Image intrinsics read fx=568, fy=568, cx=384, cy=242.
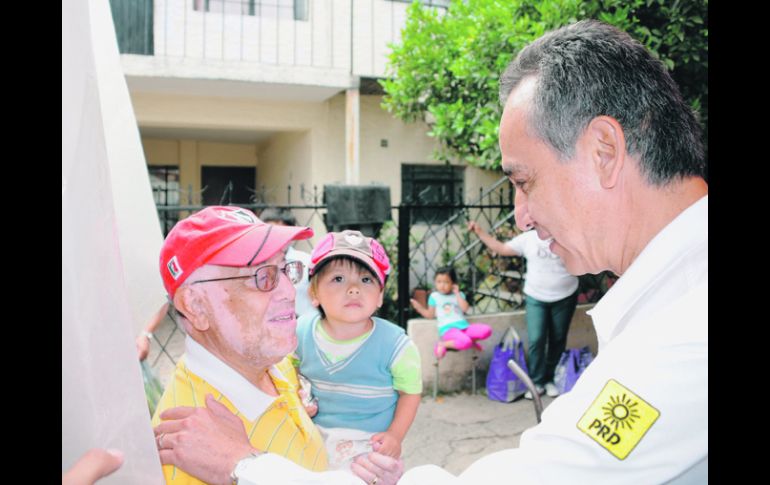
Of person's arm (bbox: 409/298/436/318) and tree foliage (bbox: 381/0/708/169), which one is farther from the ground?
tree foliage (bbox: 381/0/708/169)

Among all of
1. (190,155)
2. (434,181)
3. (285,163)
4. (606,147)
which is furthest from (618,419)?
(190,155)

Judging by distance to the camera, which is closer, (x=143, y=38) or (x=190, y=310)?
(x=190, y=310)

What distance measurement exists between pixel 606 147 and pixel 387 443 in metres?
1.44

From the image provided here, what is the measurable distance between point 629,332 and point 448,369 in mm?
4593

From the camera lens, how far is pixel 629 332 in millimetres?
1188

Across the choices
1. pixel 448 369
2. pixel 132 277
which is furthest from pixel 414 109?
pixel 132 277

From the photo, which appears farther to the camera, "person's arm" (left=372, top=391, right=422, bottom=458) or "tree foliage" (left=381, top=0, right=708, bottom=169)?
"tree foliage" (left=381, top=0, right=708, bottom=169)

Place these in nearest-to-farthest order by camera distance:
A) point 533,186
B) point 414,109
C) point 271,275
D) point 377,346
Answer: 1. point 533,186
2. point 271,275
3. point 377,346
4. point 414,109

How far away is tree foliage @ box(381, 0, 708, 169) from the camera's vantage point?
4598 millimetres

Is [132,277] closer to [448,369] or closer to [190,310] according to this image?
[190,310]

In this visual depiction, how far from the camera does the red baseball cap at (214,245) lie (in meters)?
1.49

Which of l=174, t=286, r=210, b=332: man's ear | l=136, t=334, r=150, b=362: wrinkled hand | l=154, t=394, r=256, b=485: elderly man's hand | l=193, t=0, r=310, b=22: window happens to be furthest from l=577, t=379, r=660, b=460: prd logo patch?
l=193, t=0, r=310, b=22: window

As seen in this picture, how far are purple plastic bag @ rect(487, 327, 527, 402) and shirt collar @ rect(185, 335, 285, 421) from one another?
13.9ft

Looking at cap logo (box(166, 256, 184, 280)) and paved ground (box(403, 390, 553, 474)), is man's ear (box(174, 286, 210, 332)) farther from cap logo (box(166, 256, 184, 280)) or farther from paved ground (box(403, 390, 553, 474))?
paved ground (box(403, 390, 553, 474))
